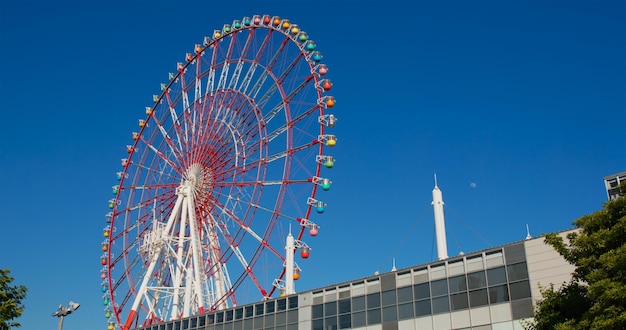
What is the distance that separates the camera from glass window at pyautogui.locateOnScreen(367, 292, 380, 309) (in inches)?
1409

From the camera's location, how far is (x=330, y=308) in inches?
1487

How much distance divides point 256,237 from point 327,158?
24.8 feet

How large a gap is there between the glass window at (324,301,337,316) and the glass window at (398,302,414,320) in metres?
4.43

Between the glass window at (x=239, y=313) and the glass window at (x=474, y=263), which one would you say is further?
the glass window at (x=239, y=313)

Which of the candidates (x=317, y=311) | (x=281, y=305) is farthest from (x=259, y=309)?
(x=317, y=311)

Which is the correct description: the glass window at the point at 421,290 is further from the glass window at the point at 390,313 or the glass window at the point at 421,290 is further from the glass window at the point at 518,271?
the glass window at the point at 518,271

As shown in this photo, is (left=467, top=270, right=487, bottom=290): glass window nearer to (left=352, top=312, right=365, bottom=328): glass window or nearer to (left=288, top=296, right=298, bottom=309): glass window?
(left=352, top=312, right=365, bottom=328): glass window

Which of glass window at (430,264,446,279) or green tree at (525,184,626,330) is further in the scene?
glass window at (430,264,446,279)

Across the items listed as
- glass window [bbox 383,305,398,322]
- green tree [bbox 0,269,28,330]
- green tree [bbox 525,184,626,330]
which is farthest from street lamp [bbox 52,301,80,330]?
green tree [bbox 525,184,626,330]

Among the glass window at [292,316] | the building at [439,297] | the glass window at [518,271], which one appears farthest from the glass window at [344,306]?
the glass window at [518,271]

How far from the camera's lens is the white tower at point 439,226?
1430 inches

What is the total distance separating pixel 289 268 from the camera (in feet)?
151

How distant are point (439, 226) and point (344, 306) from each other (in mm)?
6905

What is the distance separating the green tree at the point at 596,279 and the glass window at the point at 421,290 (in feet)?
33.4
